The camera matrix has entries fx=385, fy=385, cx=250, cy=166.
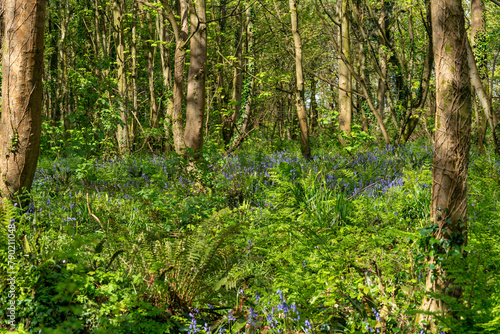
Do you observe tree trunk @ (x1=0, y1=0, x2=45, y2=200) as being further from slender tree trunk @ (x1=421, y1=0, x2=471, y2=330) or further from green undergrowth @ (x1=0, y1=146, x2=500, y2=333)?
slender tree trunk @ (x1=421, y1=0, x2=471, y2=330)

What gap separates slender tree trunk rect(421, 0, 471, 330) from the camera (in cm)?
261

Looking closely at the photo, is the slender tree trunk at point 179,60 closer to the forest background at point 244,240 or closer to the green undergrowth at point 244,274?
the forest background at point 244,240

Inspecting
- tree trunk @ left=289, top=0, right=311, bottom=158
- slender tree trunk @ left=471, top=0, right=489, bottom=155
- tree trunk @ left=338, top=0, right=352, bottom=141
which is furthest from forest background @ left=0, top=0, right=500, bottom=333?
tree trunk @ left=338, top=0, right=352, bottom=141

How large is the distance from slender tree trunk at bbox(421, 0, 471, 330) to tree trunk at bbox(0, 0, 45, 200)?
13.3ft

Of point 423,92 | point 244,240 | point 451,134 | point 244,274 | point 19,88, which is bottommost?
point 244,274

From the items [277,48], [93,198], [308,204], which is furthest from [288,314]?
[277,48]

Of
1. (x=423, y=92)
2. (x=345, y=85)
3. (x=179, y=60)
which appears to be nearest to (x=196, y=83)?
(x=179, y=60)

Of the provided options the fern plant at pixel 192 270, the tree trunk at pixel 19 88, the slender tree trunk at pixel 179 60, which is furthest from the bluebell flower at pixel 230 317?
the slender tree trunk at pixel 179 60

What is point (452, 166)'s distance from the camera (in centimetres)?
262

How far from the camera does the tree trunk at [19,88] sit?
4.23 m

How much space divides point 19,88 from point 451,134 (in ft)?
14.1

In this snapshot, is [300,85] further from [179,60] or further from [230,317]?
[230,317]

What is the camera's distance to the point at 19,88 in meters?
4.24

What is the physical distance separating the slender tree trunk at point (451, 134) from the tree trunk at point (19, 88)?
4044 mm
